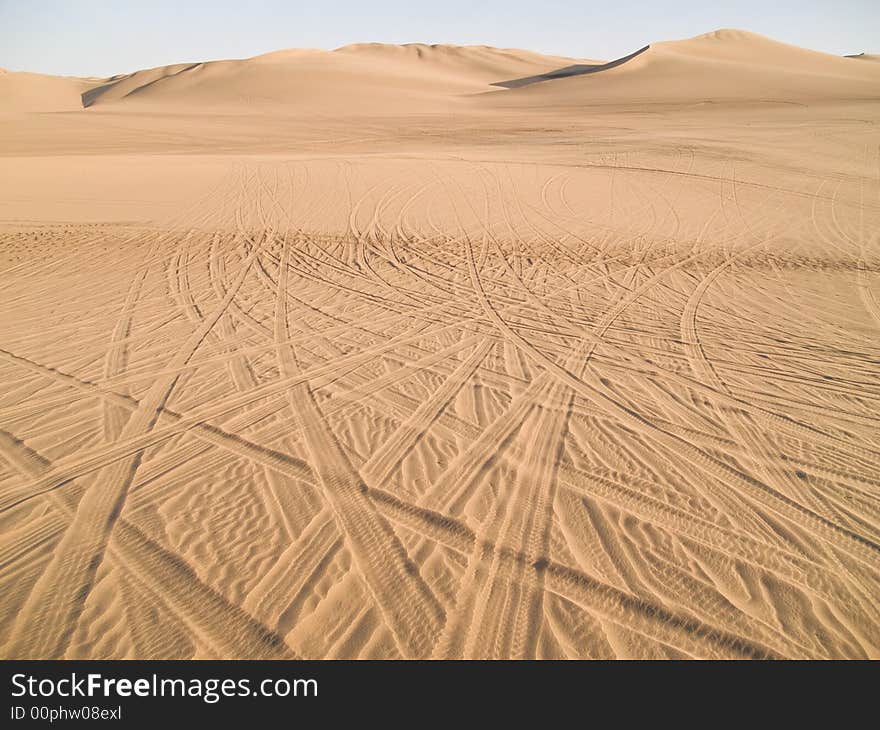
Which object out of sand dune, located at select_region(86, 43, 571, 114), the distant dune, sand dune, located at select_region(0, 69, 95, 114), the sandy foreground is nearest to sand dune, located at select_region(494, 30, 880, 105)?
the distant dune

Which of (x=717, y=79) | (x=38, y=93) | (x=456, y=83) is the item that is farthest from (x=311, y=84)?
(x=38, y=93)

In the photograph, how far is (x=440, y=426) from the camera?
15.0 feet

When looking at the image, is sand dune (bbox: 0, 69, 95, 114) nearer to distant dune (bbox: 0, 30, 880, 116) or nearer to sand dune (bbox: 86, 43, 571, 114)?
distant dune (bbox: 0, 30, 880, 116)

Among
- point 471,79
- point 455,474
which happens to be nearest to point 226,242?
point 455,474

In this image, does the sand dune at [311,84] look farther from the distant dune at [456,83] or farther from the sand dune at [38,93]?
the sand dune at [38,93]

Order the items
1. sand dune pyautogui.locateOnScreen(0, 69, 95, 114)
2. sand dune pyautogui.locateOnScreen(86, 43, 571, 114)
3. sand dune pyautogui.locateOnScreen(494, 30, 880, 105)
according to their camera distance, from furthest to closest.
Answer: sand dune pyautogui.locateOnScreen(0, 69, 95, 114) < sand dune pyautogui.locateOnScreen(86, 43, 571, 114) < sand dune pyautogui.locateOnScreen(494, 30, 880, 105)

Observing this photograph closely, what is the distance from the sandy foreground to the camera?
2.93 metres

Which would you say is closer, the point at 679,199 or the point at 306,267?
the point at 306,267

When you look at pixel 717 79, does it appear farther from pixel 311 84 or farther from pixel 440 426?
pixel 440 426

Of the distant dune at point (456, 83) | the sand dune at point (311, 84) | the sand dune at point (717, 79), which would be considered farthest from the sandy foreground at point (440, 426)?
the sand dune at point (311, 84)

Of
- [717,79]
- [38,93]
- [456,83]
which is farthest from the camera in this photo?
[38,93]

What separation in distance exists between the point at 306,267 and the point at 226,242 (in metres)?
2.34

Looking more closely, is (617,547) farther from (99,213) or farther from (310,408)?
(99,213)

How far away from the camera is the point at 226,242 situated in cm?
1021
